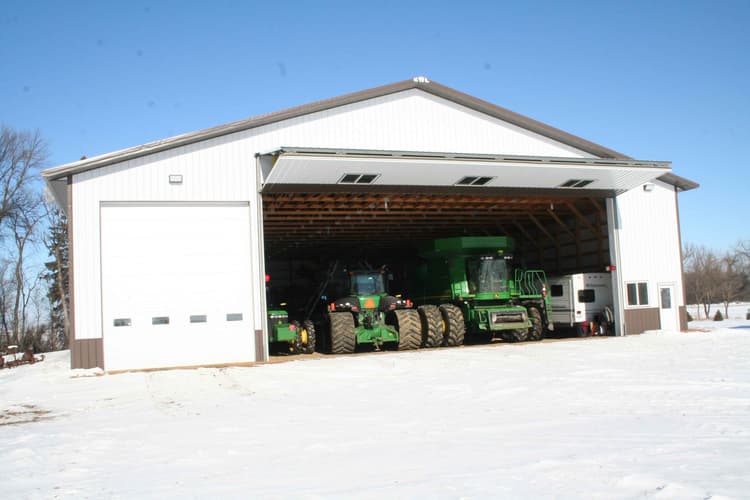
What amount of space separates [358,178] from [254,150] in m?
→ 2.82

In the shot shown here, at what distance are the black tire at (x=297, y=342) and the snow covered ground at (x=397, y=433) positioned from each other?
5.28 meters

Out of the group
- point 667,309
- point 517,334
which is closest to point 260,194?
point 517,334

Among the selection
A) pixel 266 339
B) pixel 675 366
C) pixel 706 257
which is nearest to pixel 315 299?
pixel 266 339

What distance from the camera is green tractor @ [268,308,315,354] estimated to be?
18462 millimetres

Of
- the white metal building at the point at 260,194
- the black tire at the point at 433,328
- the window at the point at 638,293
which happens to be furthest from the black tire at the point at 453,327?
the window at the point at 638,293

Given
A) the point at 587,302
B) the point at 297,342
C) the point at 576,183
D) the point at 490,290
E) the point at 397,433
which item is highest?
the point at 576,183

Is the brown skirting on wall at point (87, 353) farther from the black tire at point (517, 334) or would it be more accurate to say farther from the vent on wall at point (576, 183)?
the vent on wall at point (576, 183)

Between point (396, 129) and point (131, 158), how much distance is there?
23.2 ft

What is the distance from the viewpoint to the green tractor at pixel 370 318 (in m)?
18.2

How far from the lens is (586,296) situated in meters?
22.0

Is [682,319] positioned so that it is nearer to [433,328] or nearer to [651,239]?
[651,239]

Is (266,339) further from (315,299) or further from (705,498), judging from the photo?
(705,498)

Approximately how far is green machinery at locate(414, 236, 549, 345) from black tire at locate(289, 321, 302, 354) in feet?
Answer: 14.1

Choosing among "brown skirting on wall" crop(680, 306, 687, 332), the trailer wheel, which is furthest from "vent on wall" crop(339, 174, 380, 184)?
"brown skirting on wall" crop(680, 306, 687, 332)
